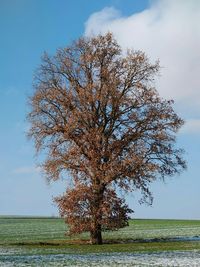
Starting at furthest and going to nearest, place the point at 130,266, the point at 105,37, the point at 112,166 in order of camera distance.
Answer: the point at 105,37 < the point at 112,166 < the point at 130,266

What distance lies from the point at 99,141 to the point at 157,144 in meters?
5.55

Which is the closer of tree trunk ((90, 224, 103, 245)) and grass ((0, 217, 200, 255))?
grass ((0, 217, 200, 255))

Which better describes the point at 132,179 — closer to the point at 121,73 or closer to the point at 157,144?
the point at 157,144

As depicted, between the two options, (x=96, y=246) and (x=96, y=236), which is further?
(x=96, y=236)

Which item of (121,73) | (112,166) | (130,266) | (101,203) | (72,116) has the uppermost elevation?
(121,73)

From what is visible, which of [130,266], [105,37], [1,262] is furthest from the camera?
[105,37]

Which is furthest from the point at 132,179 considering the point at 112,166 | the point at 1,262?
the point at 1,262

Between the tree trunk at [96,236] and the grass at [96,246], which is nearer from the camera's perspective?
the grass at [96,246]

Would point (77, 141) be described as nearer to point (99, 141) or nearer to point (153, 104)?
point (99, 141)

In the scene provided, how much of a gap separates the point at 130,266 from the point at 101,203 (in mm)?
23141

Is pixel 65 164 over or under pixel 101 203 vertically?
over

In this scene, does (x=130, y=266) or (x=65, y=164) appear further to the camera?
(x=65, y=164)

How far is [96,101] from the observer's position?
5394cm

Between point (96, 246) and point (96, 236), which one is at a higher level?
point (96, 236)
